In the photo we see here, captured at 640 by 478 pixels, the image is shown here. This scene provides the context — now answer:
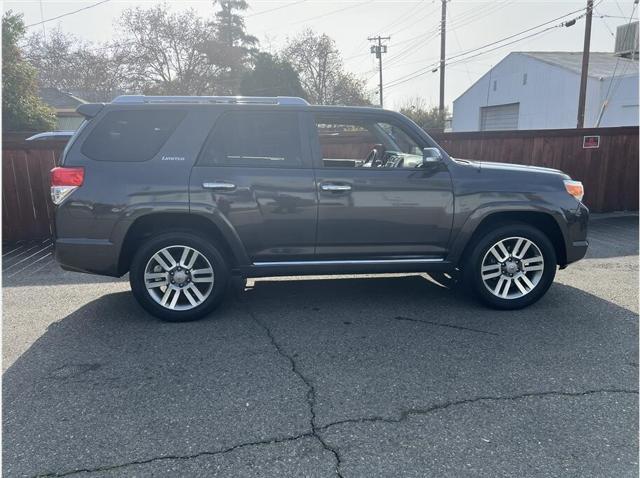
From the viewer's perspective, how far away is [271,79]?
3142 centimetres

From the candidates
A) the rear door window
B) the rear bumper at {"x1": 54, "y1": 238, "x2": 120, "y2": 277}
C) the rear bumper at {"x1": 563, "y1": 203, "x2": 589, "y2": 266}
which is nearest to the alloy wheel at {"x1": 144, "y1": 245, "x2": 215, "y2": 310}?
the rear bumper at {"x1": 54, "y1": 238, "x2": 120, "y2": 277}

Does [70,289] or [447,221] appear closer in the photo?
[447,221]

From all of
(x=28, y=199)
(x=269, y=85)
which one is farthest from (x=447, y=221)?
(x=269, y=85)

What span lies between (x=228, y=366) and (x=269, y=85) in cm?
3001

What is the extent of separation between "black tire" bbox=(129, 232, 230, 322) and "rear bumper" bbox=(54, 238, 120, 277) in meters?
0.21

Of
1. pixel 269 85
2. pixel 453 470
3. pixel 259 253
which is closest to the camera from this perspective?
pixel 453 470

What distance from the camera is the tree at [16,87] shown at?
24.4 meters

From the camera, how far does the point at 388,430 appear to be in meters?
2.77

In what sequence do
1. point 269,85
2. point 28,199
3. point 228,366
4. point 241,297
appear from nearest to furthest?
point 228,366 → point 241,297 → point 28,199 → point 269,85

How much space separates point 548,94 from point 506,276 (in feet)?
91.2

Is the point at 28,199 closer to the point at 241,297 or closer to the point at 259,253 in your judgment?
the point at 241,297

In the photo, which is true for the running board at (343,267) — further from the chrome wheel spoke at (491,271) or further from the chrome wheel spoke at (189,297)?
the chrome wheel spoke at (189,297)

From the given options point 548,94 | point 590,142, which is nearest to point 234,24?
point 548,94

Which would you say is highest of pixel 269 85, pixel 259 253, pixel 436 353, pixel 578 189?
pixel 269 85
